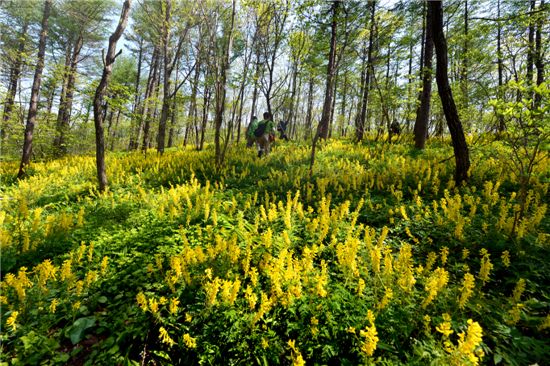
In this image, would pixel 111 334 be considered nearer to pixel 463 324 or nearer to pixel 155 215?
pixel 155 215


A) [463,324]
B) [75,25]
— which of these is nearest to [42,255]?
[463,324]

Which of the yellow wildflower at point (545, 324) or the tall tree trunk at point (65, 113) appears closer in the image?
the yellow wildflower at point (545, 324)

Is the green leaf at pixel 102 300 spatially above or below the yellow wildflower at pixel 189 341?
below

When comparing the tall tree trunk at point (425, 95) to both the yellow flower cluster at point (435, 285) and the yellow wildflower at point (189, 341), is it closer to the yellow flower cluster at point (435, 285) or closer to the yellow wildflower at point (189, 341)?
the yellow flower cluster at point (435, 285)

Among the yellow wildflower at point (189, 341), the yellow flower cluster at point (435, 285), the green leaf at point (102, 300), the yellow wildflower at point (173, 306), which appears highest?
the yellow flower cluster at point (435, 285)

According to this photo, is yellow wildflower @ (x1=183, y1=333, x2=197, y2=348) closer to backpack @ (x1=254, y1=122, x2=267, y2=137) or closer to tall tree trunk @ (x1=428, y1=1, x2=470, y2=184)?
tall tree trunk @ (x1=428, y1=1, x2=470, y2=184)

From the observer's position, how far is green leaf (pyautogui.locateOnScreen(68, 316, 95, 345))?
94.1 inches

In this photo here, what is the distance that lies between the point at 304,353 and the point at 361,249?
1.71m

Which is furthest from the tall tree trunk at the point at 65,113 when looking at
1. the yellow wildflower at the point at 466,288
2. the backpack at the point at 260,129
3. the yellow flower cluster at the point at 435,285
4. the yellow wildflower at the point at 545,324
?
the yellow wildflower at the point at 545,324

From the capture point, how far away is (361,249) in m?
3.43

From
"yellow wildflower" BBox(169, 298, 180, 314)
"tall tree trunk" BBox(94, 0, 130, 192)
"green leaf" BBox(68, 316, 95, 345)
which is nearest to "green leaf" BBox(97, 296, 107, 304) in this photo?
"green leaf" BBox(68, 316, 95, 345)

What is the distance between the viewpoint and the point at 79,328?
8.10ft

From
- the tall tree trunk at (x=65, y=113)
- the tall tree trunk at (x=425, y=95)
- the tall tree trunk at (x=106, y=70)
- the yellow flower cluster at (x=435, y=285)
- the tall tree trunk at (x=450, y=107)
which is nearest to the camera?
the yellow flower cluster at (x=435, y=285)

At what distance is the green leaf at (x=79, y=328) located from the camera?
7.84 feet
